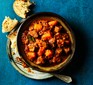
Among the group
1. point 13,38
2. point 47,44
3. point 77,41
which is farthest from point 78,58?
point 13,38

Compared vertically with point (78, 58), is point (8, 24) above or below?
above

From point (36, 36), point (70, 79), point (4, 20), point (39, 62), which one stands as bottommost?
point (70, 79)

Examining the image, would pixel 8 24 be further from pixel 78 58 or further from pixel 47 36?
pixel 78 58

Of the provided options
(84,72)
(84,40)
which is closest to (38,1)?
(84,40)

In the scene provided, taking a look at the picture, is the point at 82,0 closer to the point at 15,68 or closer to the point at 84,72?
the point at 84,72

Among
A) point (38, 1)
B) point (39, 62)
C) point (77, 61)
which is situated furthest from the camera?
point (38, 1)

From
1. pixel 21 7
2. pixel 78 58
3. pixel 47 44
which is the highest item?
pixel 21 7

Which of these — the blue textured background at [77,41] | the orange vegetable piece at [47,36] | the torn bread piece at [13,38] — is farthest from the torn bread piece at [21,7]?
the orange vegetable piece at [47,36]

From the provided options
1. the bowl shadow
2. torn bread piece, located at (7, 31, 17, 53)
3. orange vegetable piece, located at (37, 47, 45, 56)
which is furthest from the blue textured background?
orange vegetable piece, located at (37, 47, 45, 56)
